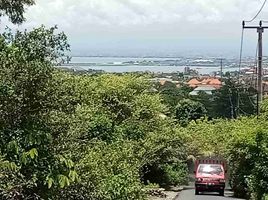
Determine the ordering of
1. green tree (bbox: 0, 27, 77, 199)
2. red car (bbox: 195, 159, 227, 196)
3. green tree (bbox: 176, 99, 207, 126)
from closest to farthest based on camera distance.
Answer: green tree (bbox: 0, 27, 77, 199) → red car (bbox: 195, 159, 227, 196) → green tree (bbox: 176, 99, 207, 126)

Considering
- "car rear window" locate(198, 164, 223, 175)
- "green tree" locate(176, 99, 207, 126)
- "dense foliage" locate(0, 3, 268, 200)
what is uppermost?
"dense foliage" locate(0, 3, 268, 200)

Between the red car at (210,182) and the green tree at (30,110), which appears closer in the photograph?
the green tree at (30,110)

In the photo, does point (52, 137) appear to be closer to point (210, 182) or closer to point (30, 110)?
point (30, 110)

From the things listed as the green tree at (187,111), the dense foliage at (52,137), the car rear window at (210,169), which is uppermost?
the dense foliage at (52,137)

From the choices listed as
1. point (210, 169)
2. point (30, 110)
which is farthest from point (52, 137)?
point (210, 169)

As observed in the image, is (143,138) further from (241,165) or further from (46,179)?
(46,179)

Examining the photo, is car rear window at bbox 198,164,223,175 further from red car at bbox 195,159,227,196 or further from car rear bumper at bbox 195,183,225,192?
car rear bumper at bbox 195,183,225,192

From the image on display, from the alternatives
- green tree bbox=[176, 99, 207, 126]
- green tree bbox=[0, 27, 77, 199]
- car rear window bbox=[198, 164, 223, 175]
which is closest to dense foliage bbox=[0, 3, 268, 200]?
green tree bbox=[0, 27, 77, 199]

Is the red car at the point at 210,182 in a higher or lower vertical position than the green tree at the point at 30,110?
lower

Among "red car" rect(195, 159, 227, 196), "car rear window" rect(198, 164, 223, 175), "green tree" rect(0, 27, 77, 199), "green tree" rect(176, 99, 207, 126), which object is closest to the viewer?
"green tree" rect(0, 27, 77, 199)

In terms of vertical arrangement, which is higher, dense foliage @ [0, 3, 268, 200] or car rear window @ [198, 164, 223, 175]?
dense foliage @ [0, 3, 268, 200]

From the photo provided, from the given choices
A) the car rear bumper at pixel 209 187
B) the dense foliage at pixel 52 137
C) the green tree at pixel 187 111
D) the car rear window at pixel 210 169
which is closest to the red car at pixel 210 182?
the car rear bumper at pixel 209 187

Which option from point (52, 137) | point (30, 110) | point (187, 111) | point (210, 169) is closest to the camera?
point (30, 110)

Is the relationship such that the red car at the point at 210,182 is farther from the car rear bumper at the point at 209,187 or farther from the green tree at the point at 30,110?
the green tree at the point at 30,110
